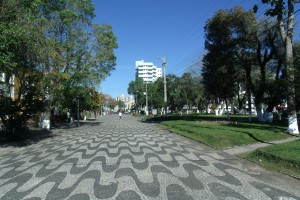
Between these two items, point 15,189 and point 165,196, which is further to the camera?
point 15,189

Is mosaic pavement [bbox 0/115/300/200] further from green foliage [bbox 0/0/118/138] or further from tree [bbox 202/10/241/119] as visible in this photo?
tree [bbox 202/10/241/119]

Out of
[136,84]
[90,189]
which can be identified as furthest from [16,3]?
[136,84]

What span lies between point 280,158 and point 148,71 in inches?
5324

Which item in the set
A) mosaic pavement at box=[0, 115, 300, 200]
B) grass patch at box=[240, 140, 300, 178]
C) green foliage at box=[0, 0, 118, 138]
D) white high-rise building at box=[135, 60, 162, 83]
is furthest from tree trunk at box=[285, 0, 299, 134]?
white high-rise building at box=[135, 60, 162, 83]

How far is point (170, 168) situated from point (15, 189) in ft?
13.4

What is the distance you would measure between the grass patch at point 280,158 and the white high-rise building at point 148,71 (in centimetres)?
11989

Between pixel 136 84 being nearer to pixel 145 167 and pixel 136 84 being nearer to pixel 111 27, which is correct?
pixel 111 27

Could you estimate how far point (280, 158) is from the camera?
9930mm

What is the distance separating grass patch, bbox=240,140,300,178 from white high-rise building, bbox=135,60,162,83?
393 feet

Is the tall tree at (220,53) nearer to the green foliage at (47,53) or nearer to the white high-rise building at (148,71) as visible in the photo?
the green foliage at (47,53)

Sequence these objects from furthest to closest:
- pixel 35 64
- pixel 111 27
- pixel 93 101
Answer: pixel 93 101
pixel 111 27
pixel 35 64

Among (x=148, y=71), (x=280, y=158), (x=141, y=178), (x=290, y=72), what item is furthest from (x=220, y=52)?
(x=148, y=71)

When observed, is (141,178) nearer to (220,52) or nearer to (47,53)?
(47,53)

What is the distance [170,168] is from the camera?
949 centimetres
